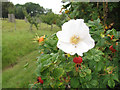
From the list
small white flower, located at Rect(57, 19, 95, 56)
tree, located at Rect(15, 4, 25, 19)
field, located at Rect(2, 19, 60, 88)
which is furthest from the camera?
tree, located at Rect(15, 4, 25, 19)

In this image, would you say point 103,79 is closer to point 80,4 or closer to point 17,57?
point 80,4

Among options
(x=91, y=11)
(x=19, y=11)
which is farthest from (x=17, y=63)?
(x=19, y=11)

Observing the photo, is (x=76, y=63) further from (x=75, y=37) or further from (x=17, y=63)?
(x=17, y=63)

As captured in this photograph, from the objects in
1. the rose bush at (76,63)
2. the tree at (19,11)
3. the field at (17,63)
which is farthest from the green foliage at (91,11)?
the tree at (19,11)

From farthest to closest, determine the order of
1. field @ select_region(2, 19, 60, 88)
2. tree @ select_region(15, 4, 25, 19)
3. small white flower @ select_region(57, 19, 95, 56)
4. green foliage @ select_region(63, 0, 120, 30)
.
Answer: tree @ select_region(15, 4, 25, 19) < field @ select_region(2, 19, 60, 88) < green foliage @ select_region(63, 0, 120, 30) < small white flower @ select_region(57, 19, 95, 56)

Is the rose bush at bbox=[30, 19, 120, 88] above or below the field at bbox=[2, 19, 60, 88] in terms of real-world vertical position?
above

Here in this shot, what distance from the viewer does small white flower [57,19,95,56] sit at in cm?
43

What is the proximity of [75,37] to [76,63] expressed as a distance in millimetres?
140

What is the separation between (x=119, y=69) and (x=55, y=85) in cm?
52

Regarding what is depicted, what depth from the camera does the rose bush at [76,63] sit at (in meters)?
0.49

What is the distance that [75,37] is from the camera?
1.54 feet

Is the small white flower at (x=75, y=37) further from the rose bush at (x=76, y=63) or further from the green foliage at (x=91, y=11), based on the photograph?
the green foliage at (x=91, y=11)

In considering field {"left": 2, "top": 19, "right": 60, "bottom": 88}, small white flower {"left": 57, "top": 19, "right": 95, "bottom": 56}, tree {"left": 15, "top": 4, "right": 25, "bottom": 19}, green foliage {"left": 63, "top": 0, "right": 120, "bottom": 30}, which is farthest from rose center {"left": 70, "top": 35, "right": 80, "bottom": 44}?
tree {"left": 15, "top": 4, "right": 25, "bottom": 19}

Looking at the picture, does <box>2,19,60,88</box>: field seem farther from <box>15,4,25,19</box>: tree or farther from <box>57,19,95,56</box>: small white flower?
<box>15,4,25,19</box>: tree
